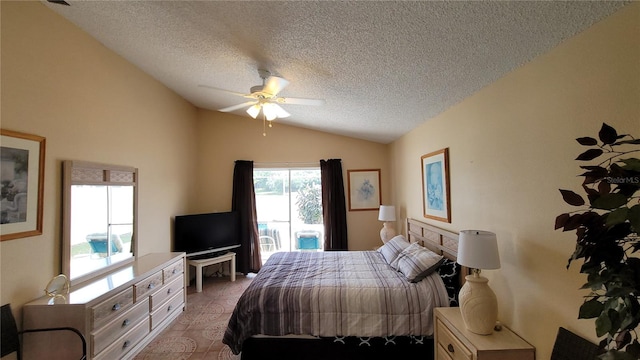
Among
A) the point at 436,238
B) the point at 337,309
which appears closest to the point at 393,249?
the point at 436,238

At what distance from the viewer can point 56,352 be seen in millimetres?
1950

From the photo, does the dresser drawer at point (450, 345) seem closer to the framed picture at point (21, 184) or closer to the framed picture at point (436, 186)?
the framed picture at point (436, 186)

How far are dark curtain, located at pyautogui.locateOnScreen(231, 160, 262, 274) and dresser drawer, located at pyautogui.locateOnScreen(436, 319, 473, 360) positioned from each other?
11.1 ft

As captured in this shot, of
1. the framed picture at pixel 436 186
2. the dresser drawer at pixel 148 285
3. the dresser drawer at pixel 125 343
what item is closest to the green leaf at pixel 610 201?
the framed picture at pixel 436 186

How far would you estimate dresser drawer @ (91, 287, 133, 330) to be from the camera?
6.71 ft

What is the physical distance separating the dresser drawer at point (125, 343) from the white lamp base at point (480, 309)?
274cm

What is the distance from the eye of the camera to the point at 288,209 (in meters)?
5.08

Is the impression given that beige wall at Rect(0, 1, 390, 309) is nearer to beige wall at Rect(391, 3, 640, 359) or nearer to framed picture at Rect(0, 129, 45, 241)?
framed picture at Rect(0, 129, 45, 241)

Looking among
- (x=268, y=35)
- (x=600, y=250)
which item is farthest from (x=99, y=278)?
(x=600, y=250)

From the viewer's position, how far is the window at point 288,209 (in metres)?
5.07

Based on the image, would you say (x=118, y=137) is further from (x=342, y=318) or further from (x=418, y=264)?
(x=418, y=264)

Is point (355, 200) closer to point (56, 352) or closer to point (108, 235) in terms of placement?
point (108, 235)

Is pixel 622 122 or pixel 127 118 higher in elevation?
pixel 127 118

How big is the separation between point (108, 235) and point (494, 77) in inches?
148
